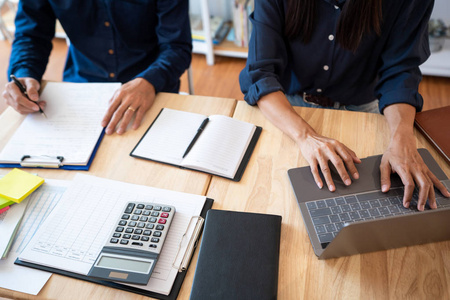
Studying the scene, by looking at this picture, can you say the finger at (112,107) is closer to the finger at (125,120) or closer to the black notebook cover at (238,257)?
the finger at (125,120)

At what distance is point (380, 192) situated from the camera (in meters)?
0.73

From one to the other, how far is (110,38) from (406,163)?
3.68ft

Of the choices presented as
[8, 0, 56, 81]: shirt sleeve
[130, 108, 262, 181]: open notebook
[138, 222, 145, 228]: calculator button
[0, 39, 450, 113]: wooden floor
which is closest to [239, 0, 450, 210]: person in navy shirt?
[130, 108, 262, 181]: open notebook

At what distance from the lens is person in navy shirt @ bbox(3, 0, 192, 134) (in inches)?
46.6

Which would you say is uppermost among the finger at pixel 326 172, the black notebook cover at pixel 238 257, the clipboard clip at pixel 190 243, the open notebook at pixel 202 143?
the finger at pixel 326 172

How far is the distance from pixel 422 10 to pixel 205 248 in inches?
34.8

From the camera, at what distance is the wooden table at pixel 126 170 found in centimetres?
63

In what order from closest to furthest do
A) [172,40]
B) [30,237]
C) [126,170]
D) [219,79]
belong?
1. [30,237]
2. [126,170]
3. [172,40]
4. [219,79]

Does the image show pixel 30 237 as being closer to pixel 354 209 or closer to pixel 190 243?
pixel 190 243

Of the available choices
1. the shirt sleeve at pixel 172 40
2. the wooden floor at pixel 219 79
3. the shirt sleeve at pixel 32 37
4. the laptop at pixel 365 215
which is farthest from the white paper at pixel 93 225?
the wooden floor at pixel 219 79

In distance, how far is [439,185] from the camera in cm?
72

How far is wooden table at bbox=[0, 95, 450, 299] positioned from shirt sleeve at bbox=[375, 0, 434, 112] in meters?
0.10

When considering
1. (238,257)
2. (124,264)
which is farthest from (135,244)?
(238,257)

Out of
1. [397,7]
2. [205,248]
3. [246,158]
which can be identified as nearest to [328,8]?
[397,7]
